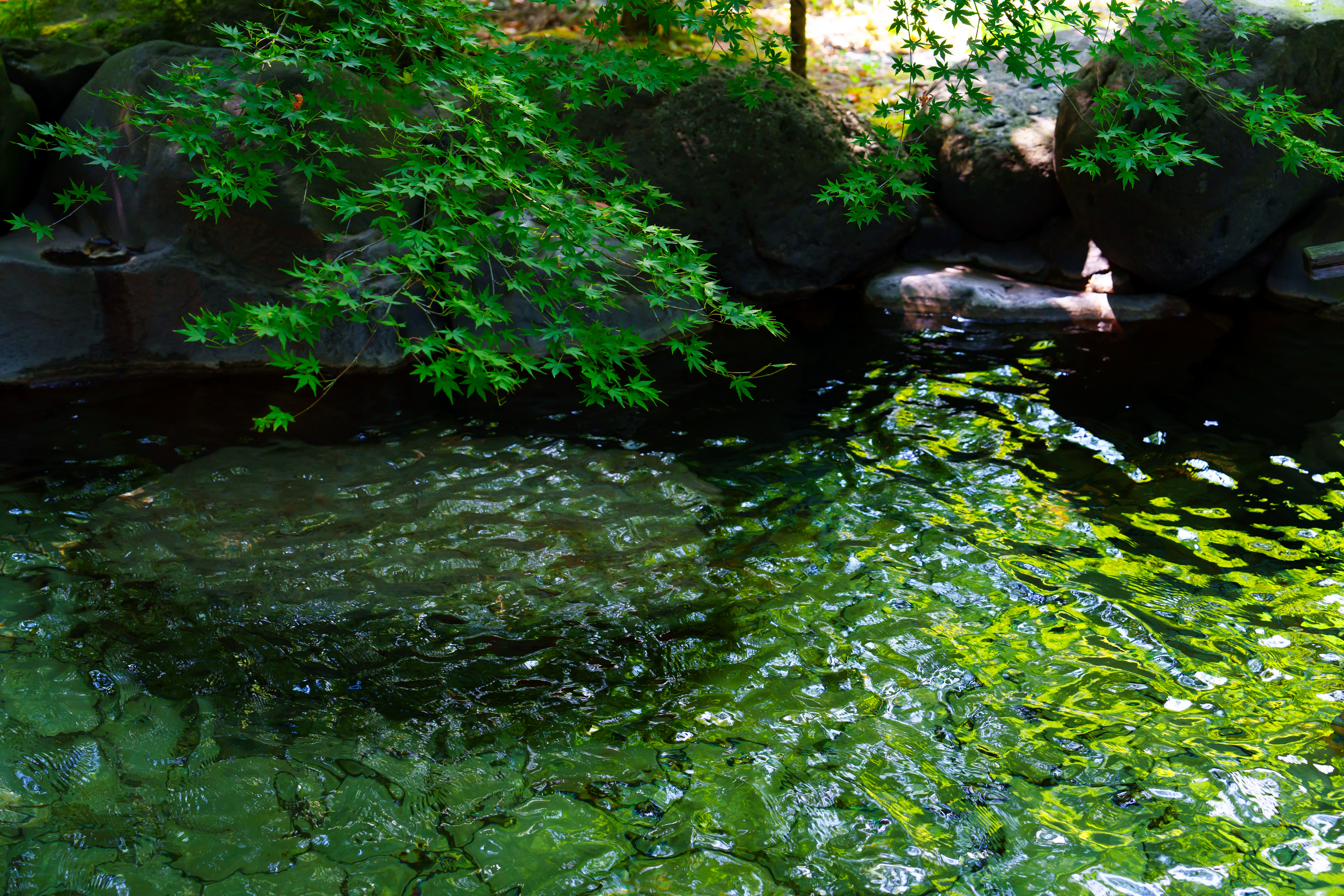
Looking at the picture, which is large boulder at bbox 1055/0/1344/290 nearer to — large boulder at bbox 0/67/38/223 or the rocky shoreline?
the rocky shoreline

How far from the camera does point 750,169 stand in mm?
8016

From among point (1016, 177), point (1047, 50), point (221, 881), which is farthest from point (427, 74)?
point (1016, 177)

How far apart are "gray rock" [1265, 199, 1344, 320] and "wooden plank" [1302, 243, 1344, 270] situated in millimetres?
280

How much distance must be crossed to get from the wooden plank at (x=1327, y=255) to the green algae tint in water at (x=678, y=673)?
2557 mm

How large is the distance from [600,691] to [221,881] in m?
1.51

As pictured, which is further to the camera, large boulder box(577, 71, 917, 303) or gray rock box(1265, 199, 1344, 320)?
large boulder box(577, 71, 917, 303)

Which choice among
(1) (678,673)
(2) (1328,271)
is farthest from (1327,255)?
(1) (678,673)

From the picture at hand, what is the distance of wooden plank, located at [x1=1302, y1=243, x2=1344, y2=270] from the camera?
712 cm

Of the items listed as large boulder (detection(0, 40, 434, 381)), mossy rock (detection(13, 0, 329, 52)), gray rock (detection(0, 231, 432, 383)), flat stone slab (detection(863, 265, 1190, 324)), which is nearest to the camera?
gray rock (detection(0, 231, 432, 383))

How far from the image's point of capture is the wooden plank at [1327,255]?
7121 mm

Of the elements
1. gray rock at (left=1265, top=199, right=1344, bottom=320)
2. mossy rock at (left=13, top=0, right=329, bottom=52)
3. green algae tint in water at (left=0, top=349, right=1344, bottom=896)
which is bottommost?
green algae tint in water at (left=0, top=349, right=1344, bottom=896)

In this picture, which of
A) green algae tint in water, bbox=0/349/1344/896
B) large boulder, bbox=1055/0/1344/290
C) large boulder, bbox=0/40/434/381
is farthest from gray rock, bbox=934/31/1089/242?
large boulder, bbox=0/40/434/381

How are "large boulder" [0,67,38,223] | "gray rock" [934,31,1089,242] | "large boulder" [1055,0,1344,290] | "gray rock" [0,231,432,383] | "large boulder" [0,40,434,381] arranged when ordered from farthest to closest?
"gray rock" [934,31,1089,242] < "large boulder" [1055,0,1344,290] < "large boulder" [0,67,38,223] < "large boulder" [0,40,434,381] < "gray rock" [0,231,432,383]

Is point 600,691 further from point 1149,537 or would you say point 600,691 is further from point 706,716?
point 1149,537
